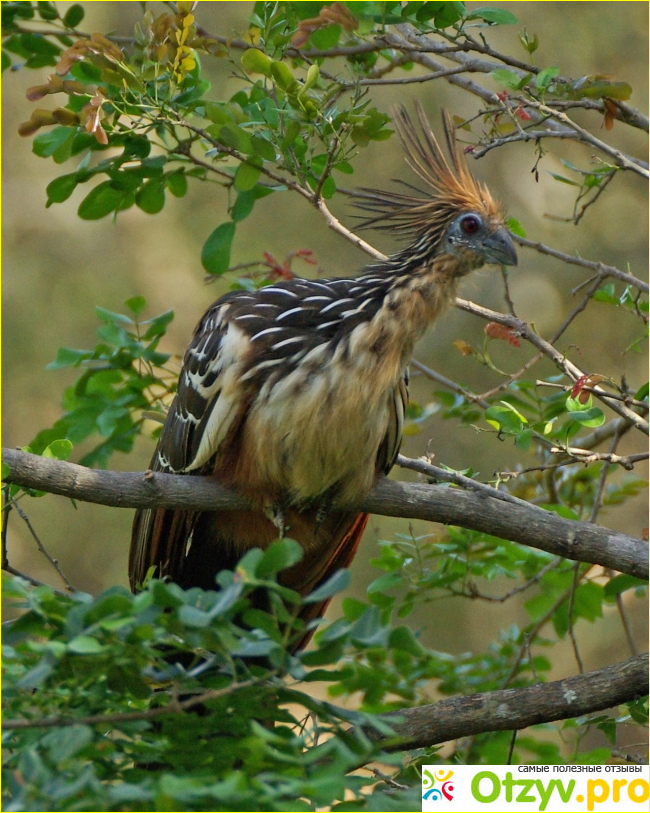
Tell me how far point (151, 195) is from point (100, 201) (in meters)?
0.20

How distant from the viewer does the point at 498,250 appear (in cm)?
307

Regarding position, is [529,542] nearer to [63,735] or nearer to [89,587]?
[63,735]

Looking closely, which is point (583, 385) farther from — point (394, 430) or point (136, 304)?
point (136, 304)

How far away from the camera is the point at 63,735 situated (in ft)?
5.21

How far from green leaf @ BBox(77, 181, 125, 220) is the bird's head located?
3.20 ft

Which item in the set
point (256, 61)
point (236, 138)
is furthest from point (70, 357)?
point (256, 61)

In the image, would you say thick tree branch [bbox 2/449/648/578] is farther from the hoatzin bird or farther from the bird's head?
the bird's head

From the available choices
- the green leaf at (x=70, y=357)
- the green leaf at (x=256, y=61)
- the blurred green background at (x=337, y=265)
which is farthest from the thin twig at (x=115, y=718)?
the blurred green background at (x=337, y=265)

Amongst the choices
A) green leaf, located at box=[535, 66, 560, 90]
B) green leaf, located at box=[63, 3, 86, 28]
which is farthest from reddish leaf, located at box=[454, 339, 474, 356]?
green leaf, located at box=[63, 3, 86, 28]

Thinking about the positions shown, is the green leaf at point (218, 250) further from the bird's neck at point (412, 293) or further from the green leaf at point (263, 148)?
the bird's neck at point (412, 293)

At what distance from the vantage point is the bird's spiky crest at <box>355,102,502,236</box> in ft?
10.4

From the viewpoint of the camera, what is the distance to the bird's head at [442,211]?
3059 mm

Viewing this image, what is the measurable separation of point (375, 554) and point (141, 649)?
7.65m

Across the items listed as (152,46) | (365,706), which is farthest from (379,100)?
(365,706)
